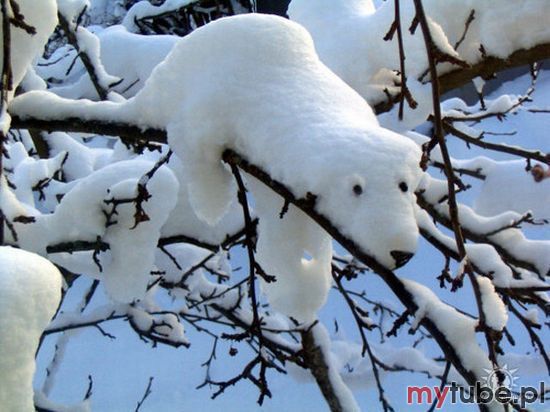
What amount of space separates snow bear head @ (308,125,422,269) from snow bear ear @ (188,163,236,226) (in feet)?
1.00

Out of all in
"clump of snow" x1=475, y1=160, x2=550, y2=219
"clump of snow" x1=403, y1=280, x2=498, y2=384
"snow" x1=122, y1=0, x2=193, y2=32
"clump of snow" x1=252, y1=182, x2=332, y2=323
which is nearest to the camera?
"clump of snow" x1=403, y1=280, x2=498, y2=384

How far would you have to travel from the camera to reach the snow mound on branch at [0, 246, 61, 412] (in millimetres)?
711

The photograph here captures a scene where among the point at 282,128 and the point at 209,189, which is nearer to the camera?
the point at 282,128

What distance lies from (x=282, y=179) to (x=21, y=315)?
20.1 inches

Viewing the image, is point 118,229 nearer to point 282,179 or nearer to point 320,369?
point 282,179

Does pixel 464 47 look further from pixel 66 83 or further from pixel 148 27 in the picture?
pixel 148 27

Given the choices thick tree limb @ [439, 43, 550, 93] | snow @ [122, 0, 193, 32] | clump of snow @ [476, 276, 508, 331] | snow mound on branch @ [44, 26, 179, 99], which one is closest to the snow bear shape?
clump of snow @ [476, 276, 508, 331]

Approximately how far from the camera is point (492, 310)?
1.11 meters

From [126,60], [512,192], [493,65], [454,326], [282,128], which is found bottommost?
[454,326]

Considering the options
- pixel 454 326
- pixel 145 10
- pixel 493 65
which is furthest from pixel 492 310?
pixel 145 10

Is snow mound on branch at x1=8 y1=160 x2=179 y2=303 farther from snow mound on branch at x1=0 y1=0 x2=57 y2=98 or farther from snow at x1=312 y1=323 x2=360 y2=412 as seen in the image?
snow at x1=312 y1=323 x2=360 y2=412

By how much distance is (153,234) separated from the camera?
188cm

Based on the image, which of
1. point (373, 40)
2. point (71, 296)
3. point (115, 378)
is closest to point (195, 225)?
point (373, 40)

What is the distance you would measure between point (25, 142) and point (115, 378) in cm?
211
